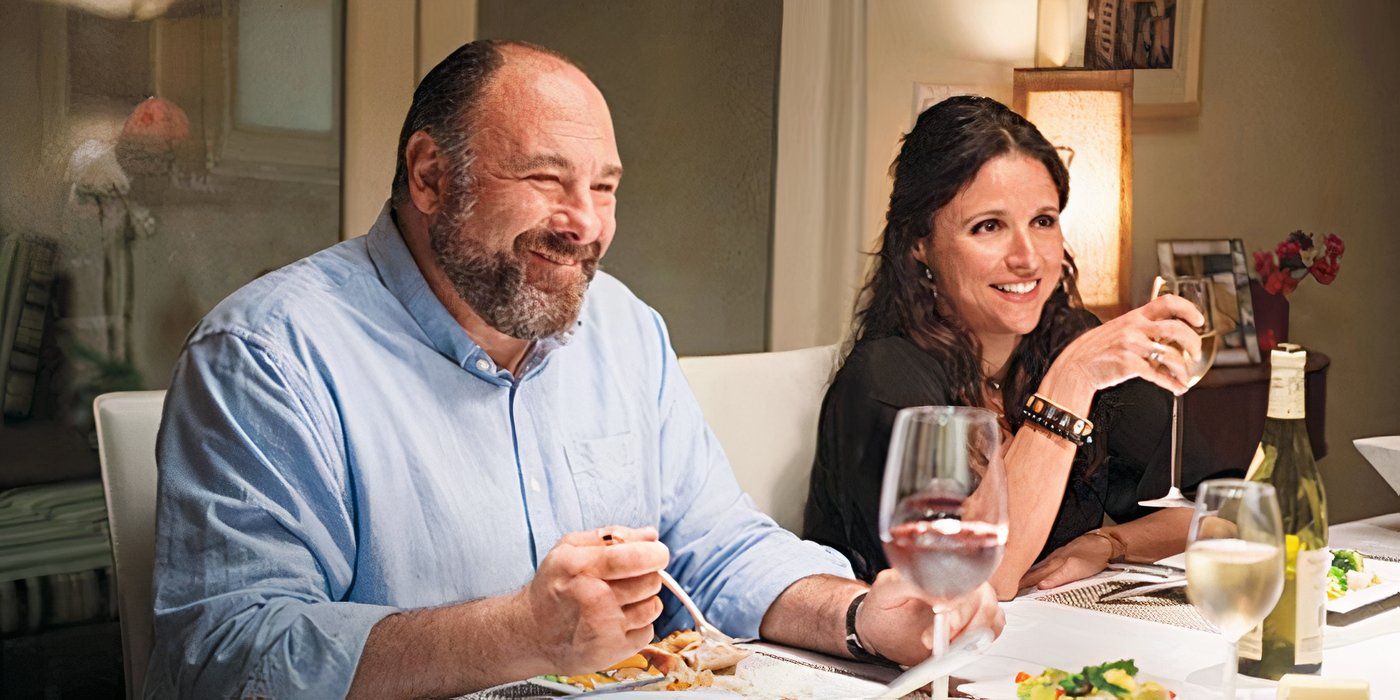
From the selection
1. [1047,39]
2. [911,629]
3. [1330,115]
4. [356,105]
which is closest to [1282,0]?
[1330,115]

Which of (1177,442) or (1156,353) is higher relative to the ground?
(1156,353)

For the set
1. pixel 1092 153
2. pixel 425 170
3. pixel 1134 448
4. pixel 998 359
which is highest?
pixel 1092 153

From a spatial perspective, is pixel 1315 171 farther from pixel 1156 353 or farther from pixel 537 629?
pixel 537 629

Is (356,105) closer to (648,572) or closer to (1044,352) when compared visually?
(648,572)

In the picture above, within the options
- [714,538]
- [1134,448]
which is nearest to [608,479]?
[714,538]

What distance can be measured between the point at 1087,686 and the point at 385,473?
28.7 inches

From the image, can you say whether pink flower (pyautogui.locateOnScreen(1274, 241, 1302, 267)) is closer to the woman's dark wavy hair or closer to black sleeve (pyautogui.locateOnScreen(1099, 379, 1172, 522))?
the woman's dark wavy hair

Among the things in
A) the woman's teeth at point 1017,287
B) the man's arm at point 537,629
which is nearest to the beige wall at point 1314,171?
the woman's teeth at point 1017,287

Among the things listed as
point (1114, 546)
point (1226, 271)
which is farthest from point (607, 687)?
point (1226, 271)

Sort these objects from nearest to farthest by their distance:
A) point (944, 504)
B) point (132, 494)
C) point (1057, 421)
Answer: point (944, 504) < point (132, 494) < point (1057, 421)

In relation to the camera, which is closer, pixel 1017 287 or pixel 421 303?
pixel 421 303

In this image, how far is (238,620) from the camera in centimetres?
123

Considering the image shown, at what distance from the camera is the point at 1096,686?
1.05 meters

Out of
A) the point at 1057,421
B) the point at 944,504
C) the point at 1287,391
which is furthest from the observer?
the point at 1057,421
